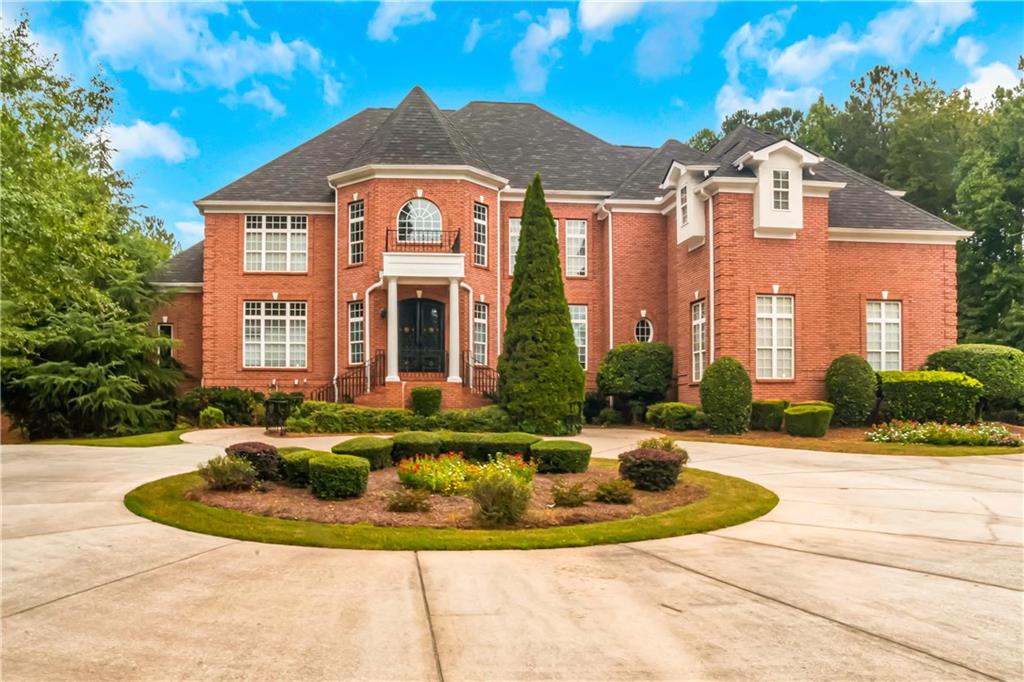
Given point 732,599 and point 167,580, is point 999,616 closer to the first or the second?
point 732,599

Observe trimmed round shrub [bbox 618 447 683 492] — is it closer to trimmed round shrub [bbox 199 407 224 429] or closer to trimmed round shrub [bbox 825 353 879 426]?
trimmed round shrub [bbox 825 353 879 426]

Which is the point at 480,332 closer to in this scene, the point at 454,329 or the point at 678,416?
the point at 454,329

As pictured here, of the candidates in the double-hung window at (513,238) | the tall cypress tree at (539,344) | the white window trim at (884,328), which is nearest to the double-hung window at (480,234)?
the double-hung window at (513,238)

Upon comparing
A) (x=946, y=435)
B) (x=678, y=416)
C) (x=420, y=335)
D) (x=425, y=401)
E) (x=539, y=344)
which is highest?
(x=420, y=335)

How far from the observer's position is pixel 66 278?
12.0 meters

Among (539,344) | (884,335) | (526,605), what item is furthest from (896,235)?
(526,605)

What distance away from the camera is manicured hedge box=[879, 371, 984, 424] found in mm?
21016

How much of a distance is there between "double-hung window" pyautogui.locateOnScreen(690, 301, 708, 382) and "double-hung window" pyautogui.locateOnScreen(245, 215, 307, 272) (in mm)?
13466

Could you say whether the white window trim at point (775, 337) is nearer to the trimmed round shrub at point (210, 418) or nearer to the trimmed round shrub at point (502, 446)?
the trimmed round shrub at point (502, 446)

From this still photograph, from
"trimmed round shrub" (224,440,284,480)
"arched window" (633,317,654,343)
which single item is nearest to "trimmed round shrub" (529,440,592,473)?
"trimmed round shrub" (224,440,284,480)

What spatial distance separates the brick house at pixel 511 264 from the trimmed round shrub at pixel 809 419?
7.20 feet

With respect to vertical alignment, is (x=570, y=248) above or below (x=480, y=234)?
below

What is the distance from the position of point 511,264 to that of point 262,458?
1769cm

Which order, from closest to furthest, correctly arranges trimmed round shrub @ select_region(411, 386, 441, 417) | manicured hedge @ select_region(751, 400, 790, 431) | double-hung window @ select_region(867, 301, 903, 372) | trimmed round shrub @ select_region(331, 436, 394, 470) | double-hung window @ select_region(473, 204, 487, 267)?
trimmed round shrub @ select_region(331, 436, 394, 470)
trimmed round shrub @ select_region(411, 386, 441, 417)
manicured hedge @ select_region(751, 400, 790, 431)
double-hung window @ select_region(867, 301, 903, 372)
double-hung window @ select_region(473, 204, 487, 267)
